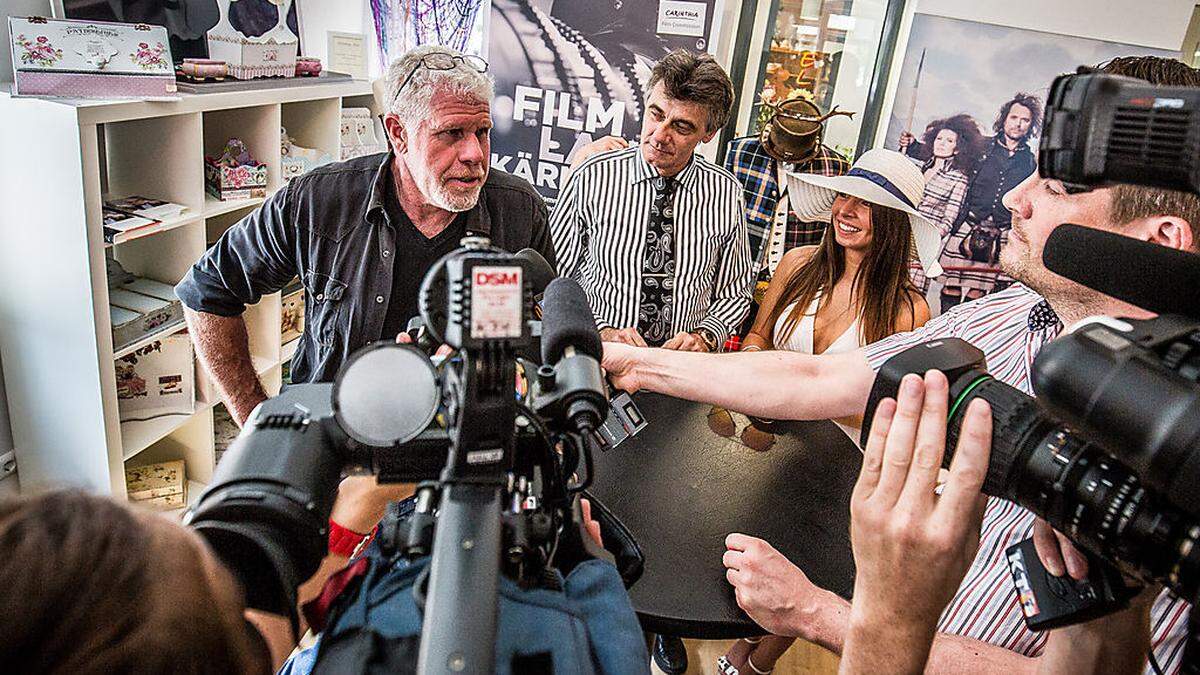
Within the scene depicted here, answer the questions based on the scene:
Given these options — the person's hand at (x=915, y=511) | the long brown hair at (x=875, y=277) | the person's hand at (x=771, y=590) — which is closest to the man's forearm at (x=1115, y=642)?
the person's hand at (x=915, y=511)

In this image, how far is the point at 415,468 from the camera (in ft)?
2.28

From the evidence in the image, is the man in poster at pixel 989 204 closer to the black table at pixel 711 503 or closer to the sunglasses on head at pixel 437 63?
the black table at pixel 711 503

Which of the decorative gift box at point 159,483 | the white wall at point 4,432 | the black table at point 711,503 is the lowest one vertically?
the decorative gift box at point 159,483

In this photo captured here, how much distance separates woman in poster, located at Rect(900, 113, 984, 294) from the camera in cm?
384

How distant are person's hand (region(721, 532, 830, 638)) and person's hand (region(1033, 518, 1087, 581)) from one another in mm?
506

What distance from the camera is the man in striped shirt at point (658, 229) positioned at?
267 cm

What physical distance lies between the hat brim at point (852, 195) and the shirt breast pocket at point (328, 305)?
5.24 feet

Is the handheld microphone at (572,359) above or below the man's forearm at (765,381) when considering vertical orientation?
above

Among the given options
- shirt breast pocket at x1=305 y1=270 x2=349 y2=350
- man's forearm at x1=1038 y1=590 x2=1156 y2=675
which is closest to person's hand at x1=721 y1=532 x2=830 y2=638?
man's forearm at x1=1038 y1=590 x2=1156 y2=675

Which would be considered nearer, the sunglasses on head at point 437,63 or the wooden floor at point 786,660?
the sunglasses on head at point 437,63

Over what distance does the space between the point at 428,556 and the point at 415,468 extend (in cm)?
10

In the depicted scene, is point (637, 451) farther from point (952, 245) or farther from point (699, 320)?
point (952, 245)

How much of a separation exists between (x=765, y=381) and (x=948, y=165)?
113 inches

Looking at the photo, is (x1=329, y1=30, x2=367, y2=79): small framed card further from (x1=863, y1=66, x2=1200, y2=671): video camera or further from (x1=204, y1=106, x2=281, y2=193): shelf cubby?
(x1=863, y1=66, x2=1200, y2=671): video camera
